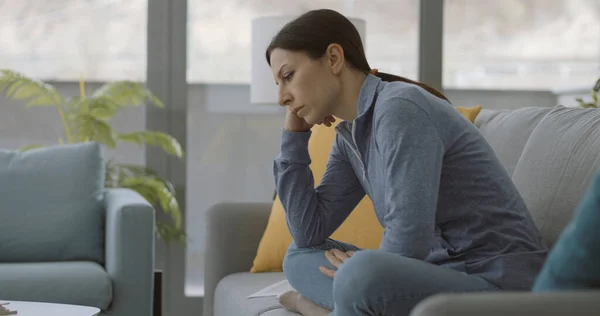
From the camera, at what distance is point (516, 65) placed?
4.43 meters

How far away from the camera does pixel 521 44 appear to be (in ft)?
14.5

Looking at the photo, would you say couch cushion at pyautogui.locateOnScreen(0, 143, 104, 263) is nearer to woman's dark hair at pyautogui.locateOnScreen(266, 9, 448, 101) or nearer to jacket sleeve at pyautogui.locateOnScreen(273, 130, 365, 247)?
jacket sleeve at pyautogui.locateOnScreen(273, 130, 365, 247)

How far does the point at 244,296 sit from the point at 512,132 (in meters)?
0.83

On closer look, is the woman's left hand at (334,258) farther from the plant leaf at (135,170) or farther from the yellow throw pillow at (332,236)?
the plant leaf at (135,170)

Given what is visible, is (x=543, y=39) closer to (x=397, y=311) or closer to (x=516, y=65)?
(x=516, y=65)

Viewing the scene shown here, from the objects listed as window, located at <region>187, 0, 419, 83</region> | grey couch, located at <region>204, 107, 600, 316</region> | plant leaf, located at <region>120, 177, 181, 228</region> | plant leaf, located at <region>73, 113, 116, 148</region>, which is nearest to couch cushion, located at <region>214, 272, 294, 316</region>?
grey couch, located at <region>204, 107, 600, 316</region>

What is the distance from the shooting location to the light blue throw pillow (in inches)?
34.7

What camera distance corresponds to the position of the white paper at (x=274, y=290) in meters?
2.27

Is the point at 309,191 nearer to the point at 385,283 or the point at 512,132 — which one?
the point at 512,132

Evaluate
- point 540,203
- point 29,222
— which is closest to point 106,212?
point 29,222

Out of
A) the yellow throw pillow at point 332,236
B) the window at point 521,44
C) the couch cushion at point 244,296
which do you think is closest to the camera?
the couch cushion at point 244,296

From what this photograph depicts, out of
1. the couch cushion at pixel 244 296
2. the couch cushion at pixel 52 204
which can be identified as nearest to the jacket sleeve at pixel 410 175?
the couch cushion at pixel 244 296

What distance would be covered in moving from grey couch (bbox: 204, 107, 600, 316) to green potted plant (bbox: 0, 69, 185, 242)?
3.31 feet

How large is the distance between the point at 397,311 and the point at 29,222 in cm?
210
